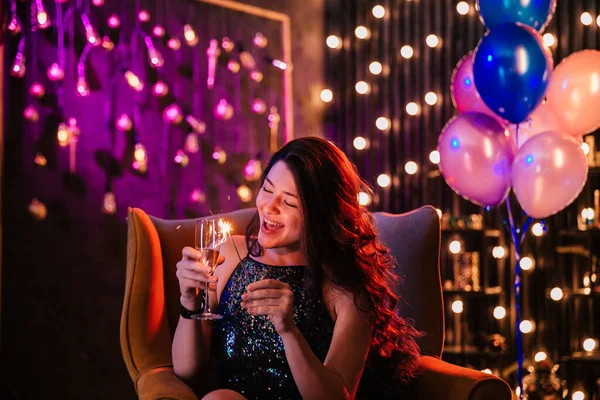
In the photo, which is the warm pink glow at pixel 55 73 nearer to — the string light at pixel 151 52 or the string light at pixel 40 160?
the string light at pixel 40 160

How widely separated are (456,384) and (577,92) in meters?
1.99

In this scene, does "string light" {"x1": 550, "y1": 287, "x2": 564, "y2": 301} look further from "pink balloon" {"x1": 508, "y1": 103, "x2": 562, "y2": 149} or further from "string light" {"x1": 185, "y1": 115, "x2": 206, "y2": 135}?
"string light" {"x1": 185, "y1": 115, "x2": 206, "y2": 135}

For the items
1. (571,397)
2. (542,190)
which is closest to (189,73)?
(542,190)

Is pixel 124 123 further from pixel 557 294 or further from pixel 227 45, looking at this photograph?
pixel 557 294

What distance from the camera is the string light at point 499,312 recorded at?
4.66 meters

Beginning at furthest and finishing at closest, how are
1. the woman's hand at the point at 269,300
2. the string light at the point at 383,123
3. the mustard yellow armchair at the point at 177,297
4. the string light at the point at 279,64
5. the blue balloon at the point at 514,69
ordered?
the string light at the point at 383,123, the string light at the point at 279,64, the blue balloon at the point at 514,69, the mustard yellow armchair at the point at 177,297, the woman's hand at the point at 269,300

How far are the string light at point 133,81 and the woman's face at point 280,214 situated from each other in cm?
225

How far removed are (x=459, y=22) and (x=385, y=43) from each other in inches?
20.2

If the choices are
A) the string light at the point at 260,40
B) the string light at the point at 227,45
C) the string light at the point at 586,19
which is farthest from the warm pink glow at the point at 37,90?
the string light at the point at 586,19

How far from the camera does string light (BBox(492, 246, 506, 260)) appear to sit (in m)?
4.66

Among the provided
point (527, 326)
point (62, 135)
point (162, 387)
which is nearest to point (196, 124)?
point (62, 135)

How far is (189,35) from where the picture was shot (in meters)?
4.31

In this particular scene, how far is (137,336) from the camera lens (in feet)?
A: 7.04

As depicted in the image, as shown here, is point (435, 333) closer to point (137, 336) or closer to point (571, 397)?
point (137, 336)
